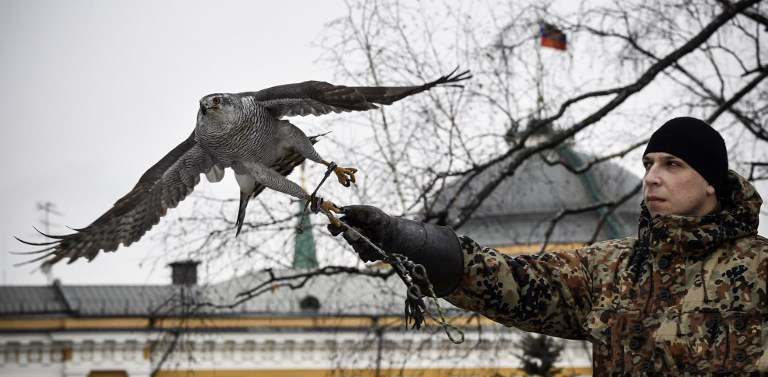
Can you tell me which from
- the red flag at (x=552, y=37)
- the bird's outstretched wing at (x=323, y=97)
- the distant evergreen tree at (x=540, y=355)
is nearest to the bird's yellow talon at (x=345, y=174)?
the bird's outstretched wing at (x=323, y=97)

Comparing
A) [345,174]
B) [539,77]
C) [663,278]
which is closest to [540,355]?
[539,77]

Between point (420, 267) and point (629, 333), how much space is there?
0.75 m

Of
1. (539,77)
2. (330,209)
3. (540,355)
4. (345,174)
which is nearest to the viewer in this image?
(330,209)

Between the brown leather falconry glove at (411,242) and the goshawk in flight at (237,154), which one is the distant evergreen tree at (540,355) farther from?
the brown leather falconry glove at (411,242)

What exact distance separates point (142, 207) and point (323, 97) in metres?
0.69

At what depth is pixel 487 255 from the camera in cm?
404

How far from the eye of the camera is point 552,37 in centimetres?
1048

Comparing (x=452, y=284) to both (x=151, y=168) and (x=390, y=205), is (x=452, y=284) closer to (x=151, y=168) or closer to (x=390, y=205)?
(x=151, y=168)

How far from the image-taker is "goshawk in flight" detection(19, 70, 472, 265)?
150 inches

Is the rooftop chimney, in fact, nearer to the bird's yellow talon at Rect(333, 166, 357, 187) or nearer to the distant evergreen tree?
the bird's yellow talon at Rect(333, 166, 357, 187)

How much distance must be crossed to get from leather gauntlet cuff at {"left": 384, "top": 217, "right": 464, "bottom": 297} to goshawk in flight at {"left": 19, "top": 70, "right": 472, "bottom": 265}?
0.20 metres

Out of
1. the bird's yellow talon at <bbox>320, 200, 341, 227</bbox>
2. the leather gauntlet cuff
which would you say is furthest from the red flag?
the bird's yellow talon at <bbox>320, 200, 341, 227</bbox>

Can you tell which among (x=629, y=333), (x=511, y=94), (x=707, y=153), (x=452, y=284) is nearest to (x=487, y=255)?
(x=452, y=284)

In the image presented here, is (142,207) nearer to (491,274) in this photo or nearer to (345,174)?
(345,174)
